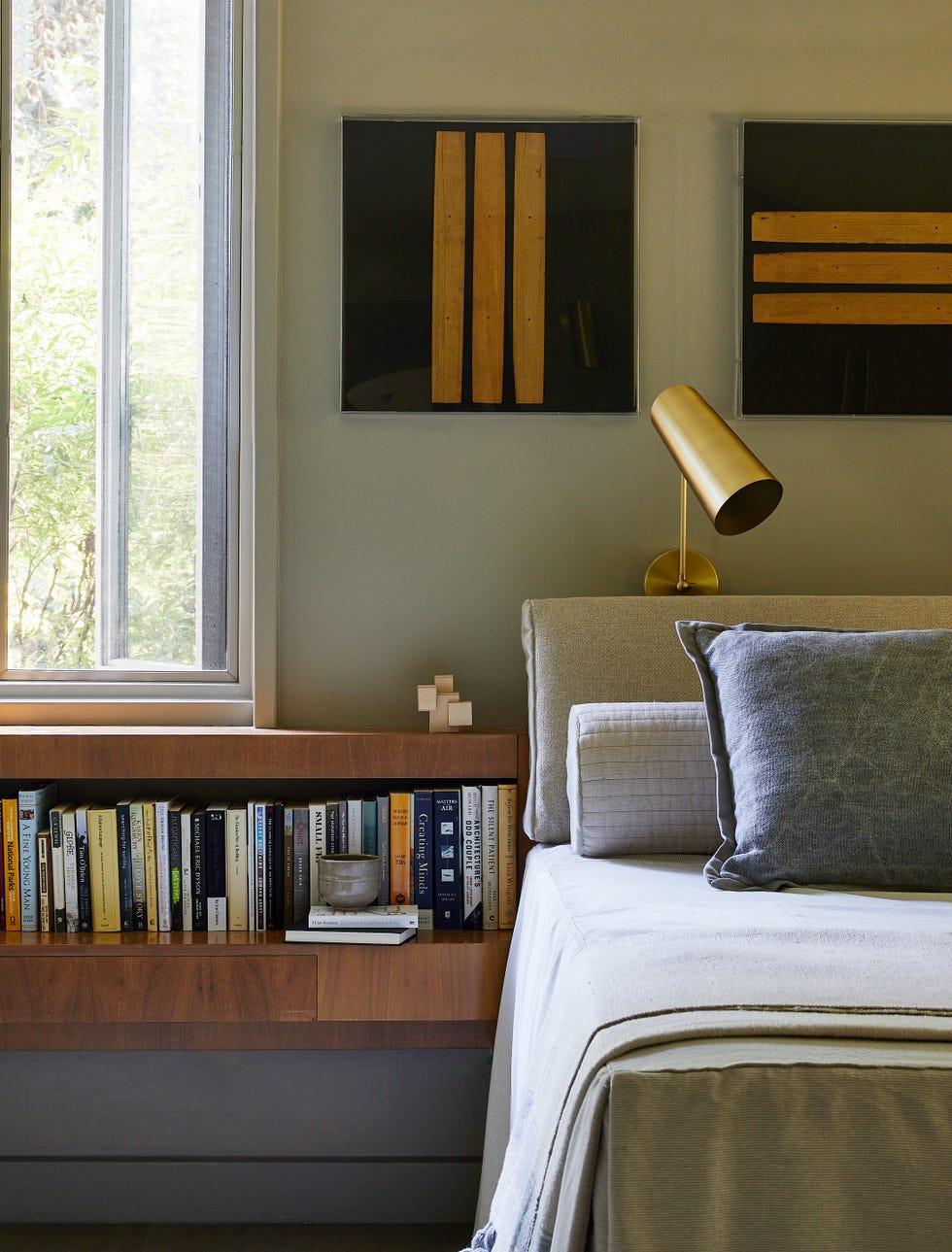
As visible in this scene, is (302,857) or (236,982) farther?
(302,857)

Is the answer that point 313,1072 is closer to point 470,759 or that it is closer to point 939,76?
point 470,759

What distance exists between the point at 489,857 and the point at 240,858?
0.46m

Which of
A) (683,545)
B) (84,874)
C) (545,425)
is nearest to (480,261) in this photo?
(545,425)

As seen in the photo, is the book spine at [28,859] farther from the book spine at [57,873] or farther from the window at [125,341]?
the window at [125,341]

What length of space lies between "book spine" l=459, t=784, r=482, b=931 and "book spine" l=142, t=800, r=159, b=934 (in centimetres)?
56

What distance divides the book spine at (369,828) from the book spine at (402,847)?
39 millimetres

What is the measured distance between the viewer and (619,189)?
87.6 inches

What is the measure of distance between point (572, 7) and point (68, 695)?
1.73 metres

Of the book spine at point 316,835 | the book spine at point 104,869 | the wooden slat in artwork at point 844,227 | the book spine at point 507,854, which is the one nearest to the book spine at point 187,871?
the book spine at point 104,869

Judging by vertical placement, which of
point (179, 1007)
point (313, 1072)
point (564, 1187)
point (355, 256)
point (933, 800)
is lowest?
point (313, 1072)

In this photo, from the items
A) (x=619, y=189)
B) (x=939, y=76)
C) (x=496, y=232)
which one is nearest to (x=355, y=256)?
(x=496, y=232)

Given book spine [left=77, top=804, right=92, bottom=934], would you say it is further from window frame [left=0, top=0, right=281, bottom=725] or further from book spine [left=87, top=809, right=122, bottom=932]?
window frame [left=0, top=0, right=281, bottom=725]

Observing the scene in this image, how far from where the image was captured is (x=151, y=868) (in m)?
2.00

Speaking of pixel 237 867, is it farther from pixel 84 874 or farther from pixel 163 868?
pixel 84 874
